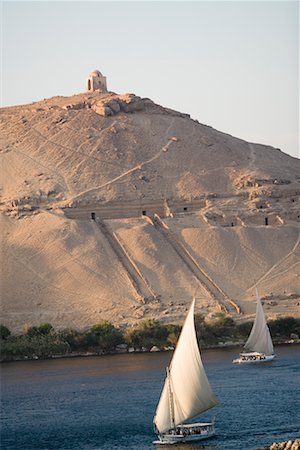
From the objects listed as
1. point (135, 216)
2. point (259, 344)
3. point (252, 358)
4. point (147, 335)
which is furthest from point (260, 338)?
point (135, 216)

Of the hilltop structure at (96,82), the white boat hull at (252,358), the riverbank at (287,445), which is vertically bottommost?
the riverbank at (287,445)

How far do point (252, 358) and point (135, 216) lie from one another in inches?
690

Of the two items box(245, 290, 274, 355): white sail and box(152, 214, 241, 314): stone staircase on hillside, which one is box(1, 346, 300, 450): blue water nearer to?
box(245, 290, 274, 355): white sail

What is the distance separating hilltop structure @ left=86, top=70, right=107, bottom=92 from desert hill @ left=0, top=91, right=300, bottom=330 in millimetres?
786

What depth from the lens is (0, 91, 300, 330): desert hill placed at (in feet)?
188

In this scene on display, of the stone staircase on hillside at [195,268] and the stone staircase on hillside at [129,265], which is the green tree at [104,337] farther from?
the stone staircase on hillside at [195,268]

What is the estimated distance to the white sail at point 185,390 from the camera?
35188 mm

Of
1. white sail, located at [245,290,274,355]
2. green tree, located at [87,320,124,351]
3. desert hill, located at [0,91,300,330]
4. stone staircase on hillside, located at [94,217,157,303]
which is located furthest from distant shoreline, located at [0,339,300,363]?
stone staircase on hillside, located at [94,217,157,303]

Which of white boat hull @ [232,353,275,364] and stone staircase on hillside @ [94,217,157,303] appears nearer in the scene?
white boat hull @ [232,353,275,364]

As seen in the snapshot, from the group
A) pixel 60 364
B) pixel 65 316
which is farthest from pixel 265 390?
pixel 65 316

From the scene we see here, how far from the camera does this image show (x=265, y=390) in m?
41.9

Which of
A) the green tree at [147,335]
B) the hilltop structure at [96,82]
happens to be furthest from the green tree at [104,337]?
the hilltop structure at [96,82]

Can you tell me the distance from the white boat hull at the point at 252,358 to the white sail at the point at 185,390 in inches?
501

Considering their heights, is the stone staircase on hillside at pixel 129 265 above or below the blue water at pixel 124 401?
above
